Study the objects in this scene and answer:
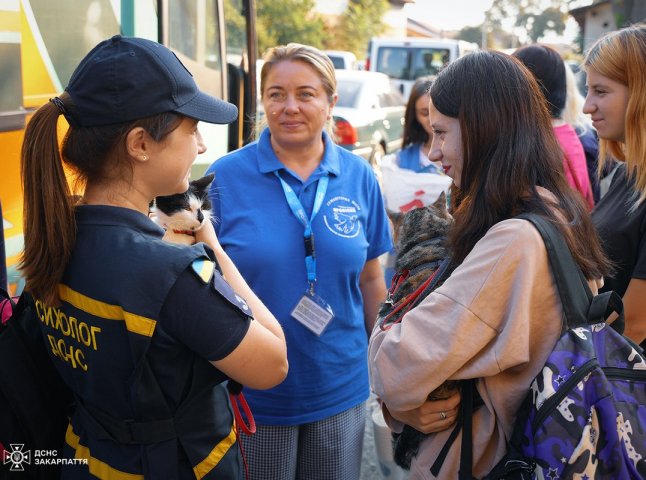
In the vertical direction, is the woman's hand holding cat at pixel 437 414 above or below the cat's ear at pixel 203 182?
below

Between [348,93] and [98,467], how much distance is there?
35.7 feet

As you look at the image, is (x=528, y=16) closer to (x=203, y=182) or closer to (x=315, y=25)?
(x=315, y=25)

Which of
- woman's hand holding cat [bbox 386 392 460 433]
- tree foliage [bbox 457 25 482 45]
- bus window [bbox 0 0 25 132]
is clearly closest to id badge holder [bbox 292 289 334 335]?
woman's hand holding cat [bbox 386 392 460 433]

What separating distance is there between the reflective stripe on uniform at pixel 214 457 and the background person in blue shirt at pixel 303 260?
33.3 inches

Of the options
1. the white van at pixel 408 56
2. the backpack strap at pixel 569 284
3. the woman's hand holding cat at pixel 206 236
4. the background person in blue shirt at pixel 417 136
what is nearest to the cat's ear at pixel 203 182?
the woman's hand holding cat at pixel 206 236

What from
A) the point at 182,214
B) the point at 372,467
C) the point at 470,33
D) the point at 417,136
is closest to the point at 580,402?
the point at 182,214

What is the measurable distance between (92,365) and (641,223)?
191cm

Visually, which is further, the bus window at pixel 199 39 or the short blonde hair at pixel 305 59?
the bus window at pixel 199 39

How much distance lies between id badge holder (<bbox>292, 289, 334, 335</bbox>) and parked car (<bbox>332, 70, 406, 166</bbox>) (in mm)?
8088

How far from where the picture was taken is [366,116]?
11.6 m

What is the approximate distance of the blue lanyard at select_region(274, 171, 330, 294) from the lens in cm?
245

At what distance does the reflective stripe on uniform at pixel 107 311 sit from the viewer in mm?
1353

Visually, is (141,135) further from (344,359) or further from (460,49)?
(460,49)

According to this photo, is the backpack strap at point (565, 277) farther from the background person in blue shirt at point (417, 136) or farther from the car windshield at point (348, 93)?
the car windshield at point (348, 93)
